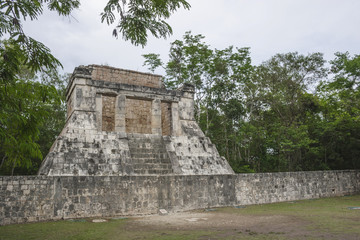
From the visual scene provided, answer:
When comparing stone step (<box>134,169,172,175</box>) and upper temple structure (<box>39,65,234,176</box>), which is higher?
upper temple structure (<box>39,65,234,176</box>)

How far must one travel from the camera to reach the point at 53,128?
660 inches

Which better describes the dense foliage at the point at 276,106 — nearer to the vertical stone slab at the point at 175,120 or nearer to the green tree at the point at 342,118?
the green tree at the point at 342,118

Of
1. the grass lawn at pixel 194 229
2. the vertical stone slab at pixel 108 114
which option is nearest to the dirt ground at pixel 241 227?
the grass lawn at pixel 194 229

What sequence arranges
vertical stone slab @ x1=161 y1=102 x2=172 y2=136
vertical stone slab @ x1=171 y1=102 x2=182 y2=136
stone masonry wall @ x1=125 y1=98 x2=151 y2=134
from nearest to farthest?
vertical stone slab @ x1=171 y1=102 x2=182 y2=136
vertical stone slab @ x1=161 y1=102 x2=172 y2=136
stone masonry wall @ x1=125 y1=98 x2=151 y2=134

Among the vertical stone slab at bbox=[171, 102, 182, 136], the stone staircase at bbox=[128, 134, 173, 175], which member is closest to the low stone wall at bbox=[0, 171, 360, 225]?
the stone staircase at bbox=[128, 134, 173, 175]

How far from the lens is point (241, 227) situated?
18.6 ft

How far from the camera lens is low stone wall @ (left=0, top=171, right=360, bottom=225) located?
22.1 ft

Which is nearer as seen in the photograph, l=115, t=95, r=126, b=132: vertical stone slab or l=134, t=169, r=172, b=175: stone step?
l=134, t=169, r=172, b=175: stone step

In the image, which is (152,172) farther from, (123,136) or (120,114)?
(120,114)

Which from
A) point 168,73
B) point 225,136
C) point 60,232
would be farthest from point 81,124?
point 225,136

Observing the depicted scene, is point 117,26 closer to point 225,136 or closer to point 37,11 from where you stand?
point 37,11

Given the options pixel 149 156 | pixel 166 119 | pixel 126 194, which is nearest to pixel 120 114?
pixel 149 156

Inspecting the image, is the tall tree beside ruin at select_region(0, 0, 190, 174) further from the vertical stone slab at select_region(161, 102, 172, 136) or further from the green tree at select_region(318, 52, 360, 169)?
the green tree at select_region(318, 52, 360, 169)

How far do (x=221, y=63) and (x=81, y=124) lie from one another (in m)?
10.8
